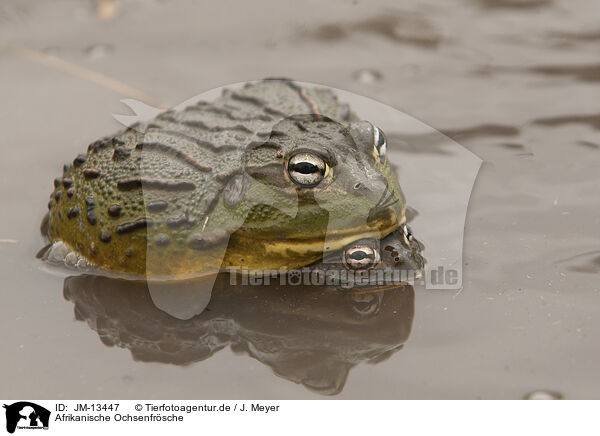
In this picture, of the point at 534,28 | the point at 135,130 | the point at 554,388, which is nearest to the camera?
the point at 554,388

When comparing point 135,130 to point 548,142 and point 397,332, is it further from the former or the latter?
point 548,142

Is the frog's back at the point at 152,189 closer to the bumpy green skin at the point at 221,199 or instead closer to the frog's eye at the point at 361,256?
the bumpy green skin at the point at 221,199

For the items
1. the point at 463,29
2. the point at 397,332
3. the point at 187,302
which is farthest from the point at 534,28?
the point at 187,302

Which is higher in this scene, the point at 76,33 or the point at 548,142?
the point at 76,33

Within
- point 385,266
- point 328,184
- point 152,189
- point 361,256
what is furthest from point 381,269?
point 152,189

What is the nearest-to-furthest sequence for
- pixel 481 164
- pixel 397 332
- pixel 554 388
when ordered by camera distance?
pixel 554 388 → pixel 397 332 → pixel 481 164
